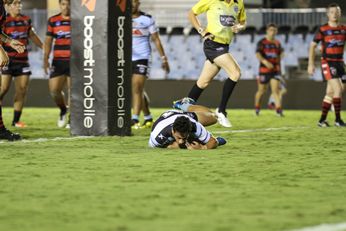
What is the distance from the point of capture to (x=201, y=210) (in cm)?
584

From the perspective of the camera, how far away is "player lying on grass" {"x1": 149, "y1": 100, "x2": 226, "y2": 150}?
30.1 feet

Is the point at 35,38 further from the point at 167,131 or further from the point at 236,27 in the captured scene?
the point at 167,131

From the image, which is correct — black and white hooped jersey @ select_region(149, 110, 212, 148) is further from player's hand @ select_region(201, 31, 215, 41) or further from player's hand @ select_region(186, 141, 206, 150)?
player's hand @ select_region(201, 31, 215, 41)

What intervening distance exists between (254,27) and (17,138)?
15.2 meters

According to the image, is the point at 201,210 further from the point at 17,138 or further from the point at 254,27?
the point at 254,27

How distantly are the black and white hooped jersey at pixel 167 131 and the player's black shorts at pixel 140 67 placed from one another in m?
4.85

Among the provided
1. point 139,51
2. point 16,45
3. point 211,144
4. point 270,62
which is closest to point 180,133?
point 211,144

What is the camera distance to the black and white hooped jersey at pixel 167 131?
375 inches

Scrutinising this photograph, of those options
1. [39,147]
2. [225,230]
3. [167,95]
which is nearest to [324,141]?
[39,147]

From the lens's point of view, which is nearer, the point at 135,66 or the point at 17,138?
the point at 17,138

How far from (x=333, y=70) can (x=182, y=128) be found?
647 centimetres

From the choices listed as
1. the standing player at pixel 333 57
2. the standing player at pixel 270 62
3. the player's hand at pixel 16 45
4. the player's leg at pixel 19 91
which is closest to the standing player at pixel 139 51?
the player's leg at pixel 19 91

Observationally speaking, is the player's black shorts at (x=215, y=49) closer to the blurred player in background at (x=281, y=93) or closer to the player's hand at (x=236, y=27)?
the player's hand at (x=236, y=27)

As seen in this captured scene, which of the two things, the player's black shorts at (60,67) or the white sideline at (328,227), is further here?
the player's black shorts at (60,67)
